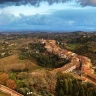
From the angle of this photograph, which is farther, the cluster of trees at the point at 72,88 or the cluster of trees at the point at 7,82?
the cluster of trees at the point at 72,88

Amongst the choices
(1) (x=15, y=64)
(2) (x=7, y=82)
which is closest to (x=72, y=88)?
(2) (x=7, y=82)

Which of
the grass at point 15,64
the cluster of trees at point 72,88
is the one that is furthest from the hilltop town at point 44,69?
the cluster of trees at point 72,88

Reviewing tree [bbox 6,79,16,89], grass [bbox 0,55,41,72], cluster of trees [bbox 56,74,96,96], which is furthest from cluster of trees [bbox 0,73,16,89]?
grass [bbox 0,55,41,72]

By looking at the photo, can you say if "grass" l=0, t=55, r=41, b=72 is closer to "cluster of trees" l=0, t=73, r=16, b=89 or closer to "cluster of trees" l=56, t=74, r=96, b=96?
"cluster of trees" l=56, t=74, r=96, b=96

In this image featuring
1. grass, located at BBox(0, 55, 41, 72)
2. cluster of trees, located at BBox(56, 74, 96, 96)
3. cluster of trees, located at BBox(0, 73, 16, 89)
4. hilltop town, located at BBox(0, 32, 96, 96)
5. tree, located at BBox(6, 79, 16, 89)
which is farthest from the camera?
grass, located at BBox(0, 55, 41, 72)

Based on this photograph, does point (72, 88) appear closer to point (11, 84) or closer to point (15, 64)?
point (11, 84)

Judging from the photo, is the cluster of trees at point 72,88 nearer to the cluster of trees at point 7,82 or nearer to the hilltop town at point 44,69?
the hilltop town at point 44,69

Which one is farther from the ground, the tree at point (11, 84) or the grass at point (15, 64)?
the tree at point (11, 84)

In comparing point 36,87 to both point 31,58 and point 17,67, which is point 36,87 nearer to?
point 17,67

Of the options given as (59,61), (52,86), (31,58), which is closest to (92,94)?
(52,86)
